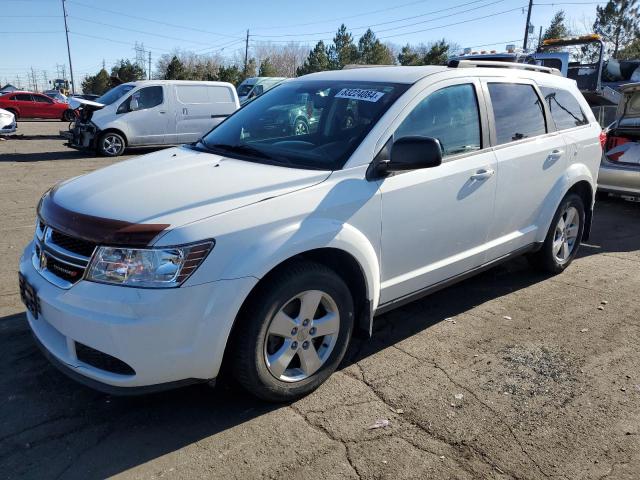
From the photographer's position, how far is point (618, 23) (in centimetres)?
5066

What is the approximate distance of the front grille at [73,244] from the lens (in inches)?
105

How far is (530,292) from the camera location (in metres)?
4.93

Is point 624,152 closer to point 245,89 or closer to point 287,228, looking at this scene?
point 287,228

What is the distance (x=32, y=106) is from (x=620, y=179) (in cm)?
2910

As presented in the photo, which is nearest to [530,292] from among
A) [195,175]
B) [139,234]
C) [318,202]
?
[318,202]

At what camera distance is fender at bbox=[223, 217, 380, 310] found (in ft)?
8.80

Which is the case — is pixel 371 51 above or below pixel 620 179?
above

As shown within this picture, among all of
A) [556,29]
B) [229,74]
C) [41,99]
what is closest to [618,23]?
[556,29]

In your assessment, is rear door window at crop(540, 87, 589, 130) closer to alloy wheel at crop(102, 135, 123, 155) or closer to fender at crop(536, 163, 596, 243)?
fender at crop(536, 163, 596, 243)

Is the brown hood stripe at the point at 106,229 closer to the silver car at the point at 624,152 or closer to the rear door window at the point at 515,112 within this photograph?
the rear door window at the point at 515,112

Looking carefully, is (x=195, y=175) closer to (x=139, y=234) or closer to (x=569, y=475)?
(x=139, y=234)

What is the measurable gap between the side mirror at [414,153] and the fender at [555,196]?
1997 mm

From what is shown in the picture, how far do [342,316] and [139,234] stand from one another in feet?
4.22

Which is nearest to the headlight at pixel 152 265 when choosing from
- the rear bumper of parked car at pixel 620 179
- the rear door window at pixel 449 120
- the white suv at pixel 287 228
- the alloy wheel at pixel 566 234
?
the white suv at pixel 287 228
